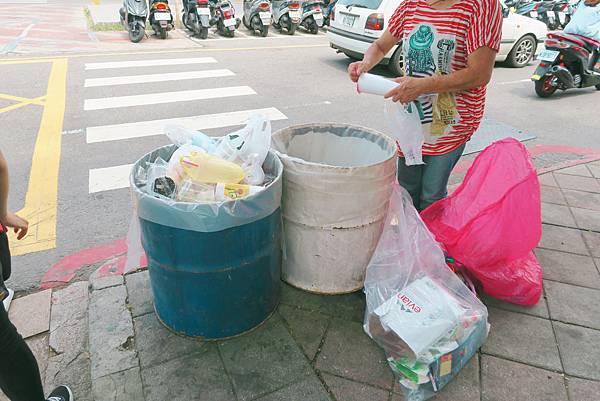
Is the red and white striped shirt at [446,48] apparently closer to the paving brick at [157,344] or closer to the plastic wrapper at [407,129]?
the plastic wrapper at [407,129]

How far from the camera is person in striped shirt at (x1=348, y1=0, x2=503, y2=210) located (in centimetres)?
206

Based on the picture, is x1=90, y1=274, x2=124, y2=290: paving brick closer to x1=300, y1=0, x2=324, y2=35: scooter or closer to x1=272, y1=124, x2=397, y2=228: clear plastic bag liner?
x1=272, y1=124, x2=397, y2=228: clear plastic bag liner

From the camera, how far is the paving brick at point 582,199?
367 centimetres

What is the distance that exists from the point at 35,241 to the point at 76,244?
0.31m

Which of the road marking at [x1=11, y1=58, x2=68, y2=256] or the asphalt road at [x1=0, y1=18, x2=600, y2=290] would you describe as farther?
the asphalt road at [x1=0, y1=18, x2=600, y2=290]

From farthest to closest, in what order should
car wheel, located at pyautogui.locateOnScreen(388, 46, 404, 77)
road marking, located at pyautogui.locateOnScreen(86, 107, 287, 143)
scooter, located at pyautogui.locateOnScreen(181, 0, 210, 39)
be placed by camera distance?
scooter, located at pyautogui.locateOnScreen(181, 0, 210, 39), car wheel, located at pyautogui.locateOnScreen(388, 46, 404, 77), road marking, located at pyautogui.locateOnScreen(86, 107, 287, 143)

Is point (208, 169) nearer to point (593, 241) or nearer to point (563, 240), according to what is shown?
point (563, 240)

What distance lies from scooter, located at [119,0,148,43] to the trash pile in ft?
29.1

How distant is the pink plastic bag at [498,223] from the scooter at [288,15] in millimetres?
10097

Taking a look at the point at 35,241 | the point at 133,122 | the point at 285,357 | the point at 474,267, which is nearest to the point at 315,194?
the point at 285,357

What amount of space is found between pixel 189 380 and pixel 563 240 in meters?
2.69

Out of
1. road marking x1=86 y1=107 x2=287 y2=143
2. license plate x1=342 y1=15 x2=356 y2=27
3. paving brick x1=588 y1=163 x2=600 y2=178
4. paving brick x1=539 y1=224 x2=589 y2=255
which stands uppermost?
license plate x1=342 y1=15 x2=356 y2=27

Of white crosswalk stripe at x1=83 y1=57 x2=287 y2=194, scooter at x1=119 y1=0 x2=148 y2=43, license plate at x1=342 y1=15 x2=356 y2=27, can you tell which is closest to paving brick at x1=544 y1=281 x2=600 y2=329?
white crosswalk stripe at x1=83 y1=57 x2=287 y2=194

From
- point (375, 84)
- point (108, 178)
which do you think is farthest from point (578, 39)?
point (108, 178)
